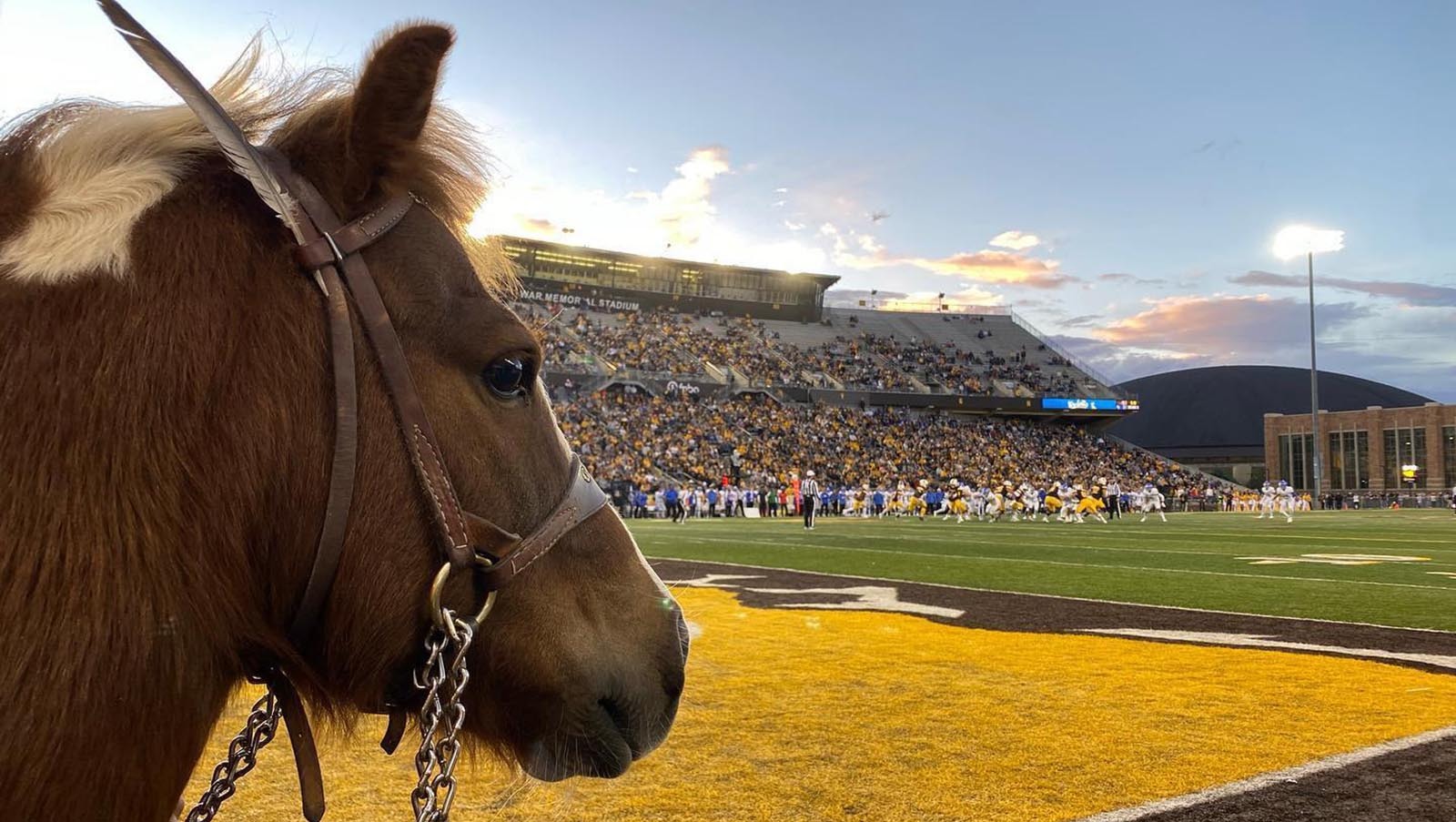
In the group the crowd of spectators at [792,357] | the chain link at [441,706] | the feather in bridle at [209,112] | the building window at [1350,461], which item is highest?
the crowd of spectators at [792,357]

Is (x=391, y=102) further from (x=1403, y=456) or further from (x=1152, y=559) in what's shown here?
(x=1403, y=456)

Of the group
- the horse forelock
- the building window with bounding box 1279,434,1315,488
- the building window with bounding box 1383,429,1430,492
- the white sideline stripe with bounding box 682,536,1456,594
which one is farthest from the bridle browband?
the building window with bounding box 1279,434,1315,488

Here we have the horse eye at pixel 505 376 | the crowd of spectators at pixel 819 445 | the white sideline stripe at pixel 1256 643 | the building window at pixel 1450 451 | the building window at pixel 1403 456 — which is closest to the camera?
the horse eye at pixel 505 376

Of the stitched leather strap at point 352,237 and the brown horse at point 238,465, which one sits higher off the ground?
the stitched leather strap at point 352,237

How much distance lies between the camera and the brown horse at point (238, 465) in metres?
0.90

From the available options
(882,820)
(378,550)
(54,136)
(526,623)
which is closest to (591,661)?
(526,623)

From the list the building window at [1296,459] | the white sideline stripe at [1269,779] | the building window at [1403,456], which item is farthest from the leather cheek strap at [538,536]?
the building window at [1296,459]

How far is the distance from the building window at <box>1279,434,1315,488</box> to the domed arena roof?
34.0m

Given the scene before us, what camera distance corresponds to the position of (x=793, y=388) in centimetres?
4588

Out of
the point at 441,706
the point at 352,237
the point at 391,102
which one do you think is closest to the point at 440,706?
the point at 441,706

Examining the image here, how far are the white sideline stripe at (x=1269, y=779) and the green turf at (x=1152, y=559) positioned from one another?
3.75 meters

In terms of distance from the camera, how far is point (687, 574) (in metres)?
11.4

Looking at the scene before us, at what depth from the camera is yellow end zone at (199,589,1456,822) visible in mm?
3070

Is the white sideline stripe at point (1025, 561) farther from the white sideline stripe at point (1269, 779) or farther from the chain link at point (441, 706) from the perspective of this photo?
the chain link at point (441, 706)
